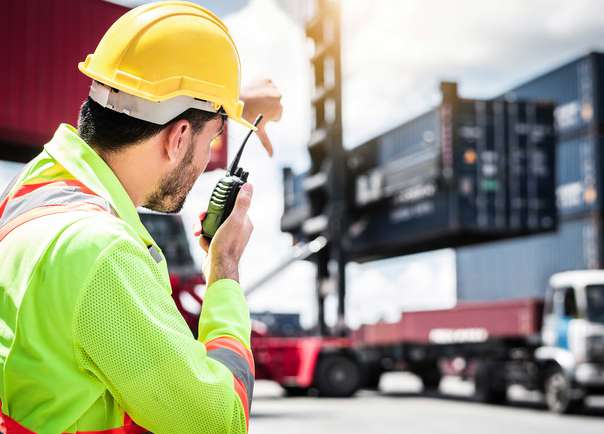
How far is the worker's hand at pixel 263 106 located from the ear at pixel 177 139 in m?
0.52

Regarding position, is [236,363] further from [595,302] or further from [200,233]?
[595,302]

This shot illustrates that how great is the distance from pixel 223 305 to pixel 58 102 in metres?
8.49

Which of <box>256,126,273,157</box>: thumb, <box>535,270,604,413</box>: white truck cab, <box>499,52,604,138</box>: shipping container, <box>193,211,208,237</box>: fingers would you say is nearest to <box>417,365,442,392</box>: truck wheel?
<box>535,270,604,413</box>: white truck cab

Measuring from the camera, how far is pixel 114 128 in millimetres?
1397

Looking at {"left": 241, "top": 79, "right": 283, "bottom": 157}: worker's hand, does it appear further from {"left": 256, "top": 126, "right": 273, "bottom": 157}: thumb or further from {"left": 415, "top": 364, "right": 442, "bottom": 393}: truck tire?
{"left": 415, "top": 364, "right": 442, "bottom": 393}: truck tire

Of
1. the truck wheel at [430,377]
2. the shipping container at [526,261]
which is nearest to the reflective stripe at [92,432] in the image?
the shipping container at [526,261]

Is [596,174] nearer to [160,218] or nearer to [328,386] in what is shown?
[328,386]

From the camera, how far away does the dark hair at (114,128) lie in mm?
1391

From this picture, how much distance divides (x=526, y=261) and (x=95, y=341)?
28.4 m

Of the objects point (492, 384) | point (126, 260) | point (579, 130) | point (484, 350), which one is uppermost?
point (579, 130)

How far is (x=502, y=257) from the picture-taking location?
30125 millimetres

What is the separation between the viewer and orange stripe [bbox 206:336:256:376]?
1.30 m

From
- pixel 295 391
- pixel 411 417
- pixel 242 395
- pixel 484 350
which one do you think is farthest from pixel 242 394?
pixel 295 391

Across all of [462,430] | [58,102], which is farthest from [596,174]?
[58,102]
